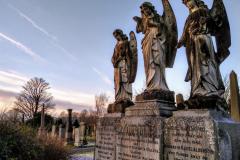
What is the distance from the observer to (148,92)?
6.51 m

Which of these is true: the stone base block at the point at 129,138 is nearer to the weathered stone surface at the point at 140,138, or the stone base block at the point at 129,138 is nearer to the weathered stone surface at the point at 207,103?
the weathered stone surface at the point at 140,138

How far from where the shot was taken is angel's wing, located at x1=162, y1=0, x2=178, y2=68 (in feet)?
22.5

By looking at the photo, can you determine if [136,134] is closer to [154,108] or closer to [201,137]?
[154,108]

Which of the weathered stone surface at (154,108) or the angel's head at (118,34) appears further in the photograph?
the angel's head at (118,34)

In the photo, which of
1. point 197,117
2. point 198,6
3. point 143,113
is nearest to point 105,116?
point 143,113

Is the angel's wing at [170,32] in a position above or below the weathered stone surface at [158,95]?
above

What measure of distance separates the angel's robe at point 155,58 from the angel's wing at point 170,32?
220 mm

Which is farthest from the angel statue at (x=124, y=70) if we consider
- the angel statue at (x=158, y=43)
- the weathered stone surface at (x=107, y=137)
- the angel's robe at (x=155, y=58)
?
the angel's robe at (x=155, y=58)

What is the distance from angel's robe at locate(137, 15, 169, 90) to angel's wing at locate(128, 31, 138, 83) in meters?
1.24

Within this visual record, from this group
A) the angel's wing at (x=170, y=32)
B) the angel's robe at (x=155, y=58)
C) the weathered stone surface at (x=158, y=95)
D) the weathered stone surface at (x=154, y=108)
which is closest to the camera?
the weathered stone surface at (x=154, y=108)

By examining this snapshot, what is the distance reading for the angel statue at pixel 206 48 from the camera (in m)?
5.30

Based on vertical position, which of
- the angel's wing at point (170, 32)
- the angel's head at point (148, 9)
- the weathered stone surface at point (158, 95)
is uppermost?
the angel's head at point (148, 9)

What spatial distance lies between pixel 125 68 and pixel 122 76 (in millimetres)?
→ 275

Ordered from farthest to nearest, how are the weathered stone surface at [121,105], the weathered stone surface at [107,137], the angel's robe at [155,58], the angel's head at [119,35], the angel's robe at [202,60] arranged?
1. the angel's head at [119,35]
2. the weathered stone surface at [121,105]
3. the weathered stone surface at [107,137]
4. the angel's robe at [155,58]
5. the angel's robe at [202,60]
